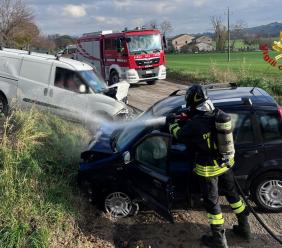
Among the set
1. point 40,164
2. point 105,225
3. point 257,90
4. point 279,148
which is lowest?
point 105,225

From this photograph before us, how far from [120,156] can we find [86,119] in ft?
14.9

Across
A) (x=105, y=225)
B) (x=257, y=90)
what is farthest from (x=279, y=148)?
(x=105, y=225)

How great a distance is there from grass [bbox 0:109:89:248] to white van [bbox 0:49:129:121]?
2.25 m

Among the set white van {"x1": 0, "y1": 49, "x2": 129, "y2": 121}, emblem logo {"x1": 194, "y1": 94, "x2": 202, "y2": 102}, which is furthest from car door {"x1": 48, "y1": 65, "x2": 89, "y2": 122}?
emblem logo {"x1": 194, "y1": 94, "x2": 202, "y2": 102}

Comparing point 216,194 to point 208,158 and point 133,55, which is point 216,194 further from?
point 133,55

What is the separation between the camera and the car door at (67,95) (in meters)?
10.0

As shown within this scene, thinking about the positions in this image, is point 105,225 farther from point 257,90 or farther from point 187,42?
point 187,42

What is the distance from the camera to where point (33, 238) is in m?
4.63

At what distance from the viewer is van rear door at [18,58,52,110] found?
33.8ft

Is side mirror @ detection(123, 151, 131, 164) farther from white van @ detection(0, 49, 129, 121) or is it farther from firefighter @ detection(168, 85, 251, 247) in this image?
white van @ detection(0, 49, 129, 121)

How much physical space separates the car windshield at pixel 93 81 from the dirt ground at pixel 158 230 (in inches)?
192

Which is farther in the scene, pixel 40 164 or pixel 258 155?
pixel 40 164

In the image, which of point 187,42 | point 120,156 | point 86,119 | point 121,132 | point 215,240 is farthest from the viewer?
point 187,42

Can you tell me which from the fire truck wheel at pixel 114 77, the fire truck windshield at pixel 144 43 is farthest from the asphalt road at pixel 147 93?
the fire truck windshield at pixel 144 43
